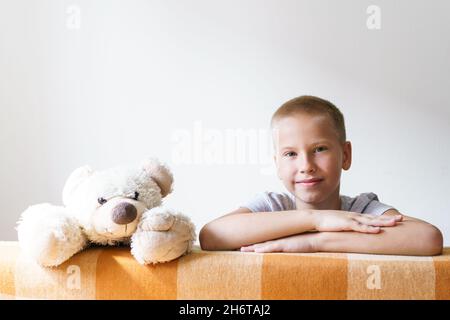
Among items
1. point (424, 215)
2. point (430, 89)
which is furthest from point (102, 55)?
point (424, 215)

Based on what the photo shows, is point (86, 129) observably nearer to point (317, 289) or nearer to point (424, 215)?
point (424, 215)

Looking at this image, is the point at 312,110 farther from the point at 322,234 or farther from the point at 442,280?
the point at 442,280

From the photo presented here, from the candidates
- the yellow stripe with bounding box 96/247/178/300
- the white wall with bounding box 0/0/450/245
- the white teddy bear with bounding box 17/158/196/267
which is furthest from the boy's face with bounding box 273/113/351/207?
the white wall with bounding box 0/0/450/245

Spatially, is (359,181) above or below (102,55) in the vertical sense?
below

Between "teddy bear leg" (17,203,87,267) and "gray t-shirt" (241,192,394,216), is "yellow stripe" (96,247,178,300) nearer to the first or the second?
"teddy bear leg" (17,203,87,267)

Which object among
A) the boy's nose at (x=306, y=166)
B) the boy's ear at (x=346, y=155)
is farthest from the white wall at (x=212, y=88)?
the boy's nose at (x=306, y=166)

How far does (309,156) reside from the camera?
3.80 ft

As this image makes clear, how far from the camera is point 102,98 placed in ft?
6.63

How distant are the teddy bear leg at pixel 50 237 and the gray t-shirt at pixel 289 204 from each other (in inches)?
17.2

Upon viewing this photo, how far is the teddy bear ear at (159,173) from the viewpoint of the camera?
98 cm

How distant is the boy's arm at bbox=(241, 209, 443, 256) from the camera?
88cm

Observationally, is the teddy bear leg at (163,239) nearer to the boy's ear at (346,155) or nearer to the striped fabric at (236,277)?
the striped fabric at (236,277)

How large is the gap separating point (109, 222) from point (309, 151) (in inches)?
18.4
